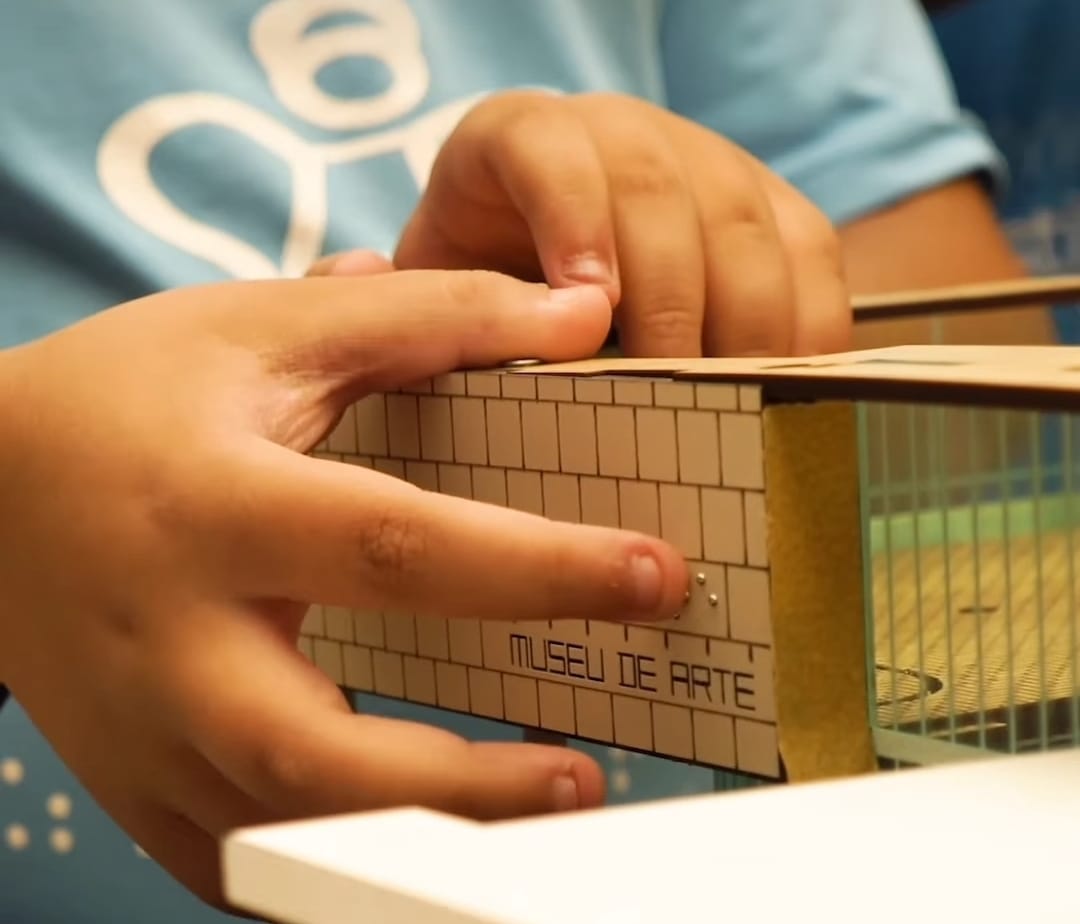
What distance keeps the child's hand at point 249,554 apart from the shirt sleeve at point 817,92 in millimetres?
485

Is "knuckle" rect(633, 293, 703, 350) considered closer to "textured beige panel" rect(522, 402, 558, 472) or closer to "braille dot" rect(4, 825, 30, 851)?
"textured beige panel" rect(522, 402, 558, 472)

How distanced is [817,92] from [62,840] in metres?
0.55

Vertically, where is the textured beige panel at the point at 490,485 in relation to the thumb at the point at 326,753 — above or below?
above

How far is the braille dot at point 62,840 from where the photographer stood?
0.53 meters

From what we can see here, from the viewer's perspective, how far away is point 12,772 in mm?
538

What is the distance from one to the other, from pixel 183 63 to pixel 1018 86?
2.44 ft

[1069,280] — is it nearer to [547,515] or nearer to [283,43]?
[547,515]

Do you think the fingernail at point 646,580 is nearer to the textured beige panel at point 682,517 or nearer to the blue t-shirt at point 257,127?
the textured beige panel at point 682,517

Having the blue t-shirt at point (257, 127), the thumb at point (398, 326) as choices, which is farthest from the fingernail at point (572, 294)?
the blue t-shirt at point (257, 127)

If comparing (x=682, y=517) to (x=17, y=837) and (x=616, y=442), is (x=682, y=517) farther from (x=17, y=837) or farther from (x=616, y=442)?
(x=17, y=837)

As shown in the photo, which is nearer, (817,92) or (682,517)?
(682,517)

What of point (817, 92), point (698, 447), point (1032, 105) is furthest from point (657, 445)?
point (1032, 105)

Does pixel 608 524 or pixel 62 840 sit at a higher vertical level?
→ pixel 608 524

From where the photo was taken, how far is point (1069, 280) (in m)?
0.46
